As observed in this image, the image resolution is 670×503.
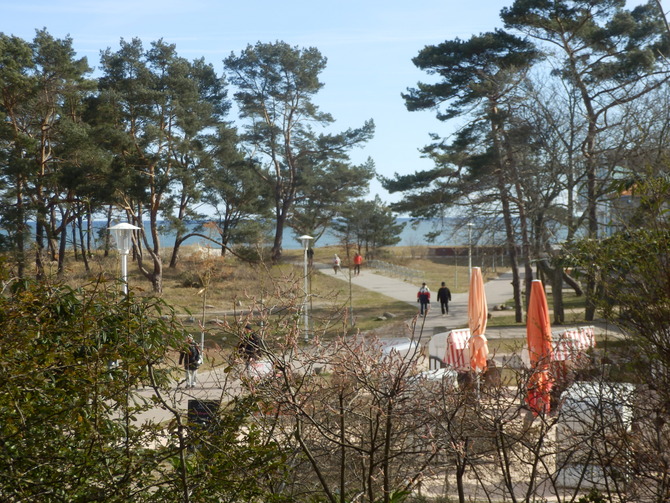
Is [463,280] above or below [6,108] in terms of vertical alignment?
below

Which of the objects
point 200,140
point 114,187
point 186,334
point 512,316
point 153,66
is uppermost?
point 153,66

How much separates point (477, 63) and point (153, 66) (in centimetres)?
1430

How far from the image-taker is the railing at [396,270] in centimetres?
4428

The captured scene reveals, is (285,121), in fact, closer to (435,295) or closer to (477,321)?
(435,295)

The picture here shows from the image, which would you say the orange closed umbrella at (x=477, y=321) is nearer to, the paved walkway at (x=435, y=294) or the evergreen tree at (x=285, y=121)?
the paved walkway at (x=435, y=294)

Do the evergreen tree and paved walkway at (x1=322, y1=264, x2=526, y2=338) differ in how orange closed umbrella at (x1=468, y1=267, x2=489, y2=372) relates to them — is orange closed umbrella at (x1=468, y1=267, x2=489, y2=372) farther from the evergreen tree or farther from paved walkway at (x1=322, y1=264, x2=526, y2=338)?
the evergreen tree

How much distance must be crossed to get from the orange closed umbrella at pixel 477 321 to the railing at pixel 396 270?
103ft

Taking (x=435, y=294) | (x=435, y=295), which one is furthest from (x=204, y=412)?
(x=435, y=294)

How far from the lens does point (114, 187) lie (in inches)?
1059

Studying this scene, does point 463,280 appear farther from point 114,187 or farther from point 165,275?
point 114,187

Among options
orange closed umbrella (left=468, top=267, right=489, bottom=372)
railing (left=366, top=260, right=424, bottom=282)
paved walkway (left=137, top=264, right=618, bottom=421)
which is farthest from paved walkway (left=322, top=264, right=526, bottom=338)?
orange closed umbrella (left=468, top=267, right=489, bottom=372)

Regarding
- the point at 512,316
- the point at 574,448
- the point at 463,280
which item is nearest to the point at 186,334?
the point at 574,448

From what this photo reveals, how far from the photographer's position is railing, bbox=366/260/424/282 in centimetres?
4428

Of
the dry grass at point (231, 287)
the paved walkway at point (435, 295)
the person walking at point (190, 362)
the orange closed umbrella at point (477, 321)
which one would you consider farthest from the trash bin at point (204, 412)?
the paved walkway at point (435, 295)
